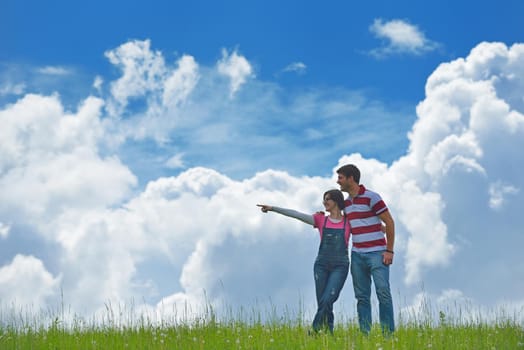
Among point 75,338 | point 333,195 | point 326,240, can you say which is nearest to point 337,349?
point 326,240

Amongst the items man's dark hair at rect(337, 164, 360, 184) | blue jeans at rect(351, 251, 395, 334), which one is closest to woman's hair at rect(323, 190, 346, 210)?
man's dark hair at rect(337, 164, 360, 184)

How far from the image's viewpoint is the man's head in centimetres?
1061

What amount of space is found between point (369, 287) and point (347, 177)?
1944 millimetres

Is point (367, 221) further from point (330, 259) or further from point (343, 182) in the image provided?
point (330, 259)

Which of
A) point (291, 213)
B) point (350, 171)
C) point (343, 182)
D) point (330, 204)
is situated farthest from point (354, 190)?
point (291, 213)

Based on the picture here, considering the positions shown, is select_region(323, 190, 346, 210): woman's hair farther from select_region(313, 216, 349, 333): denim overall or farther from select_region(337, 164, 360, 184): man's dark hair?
select_region(313, 216, 349, 333): denim overall

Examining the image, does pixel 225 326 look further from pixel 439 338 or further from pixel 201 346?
pixel 439 338

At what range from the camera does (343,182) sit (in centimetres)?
1062

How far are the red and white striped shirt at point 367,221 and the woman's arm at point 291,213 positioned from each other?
0.71m

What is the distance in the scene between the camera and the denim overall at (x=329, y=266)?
10461 mm

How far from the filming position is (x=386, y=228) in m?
10.3

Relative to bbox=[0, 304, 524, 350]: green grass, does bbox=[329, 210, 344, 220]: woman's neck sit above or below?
above

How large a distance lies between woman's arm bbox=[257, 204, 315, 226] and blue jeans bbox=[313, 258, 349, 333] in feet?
2.39

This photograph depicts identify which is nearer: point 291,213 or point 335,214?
point 335,214
